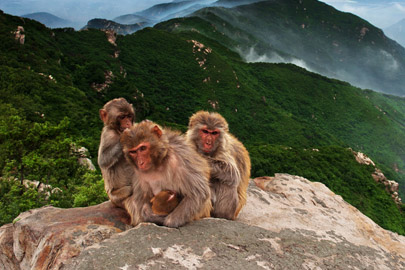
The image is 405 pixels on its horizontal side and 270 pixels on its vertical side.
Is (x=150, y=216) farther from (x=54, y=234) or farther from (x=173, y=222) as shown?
(x=54, y=234)

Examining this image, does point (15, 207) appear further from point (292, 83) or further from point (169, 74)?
point (292, 83)

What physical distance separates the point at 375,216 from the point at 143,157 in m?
33.0

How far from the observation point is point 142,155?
342 centimetres

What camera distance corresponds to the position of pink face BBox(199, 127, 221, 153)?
4.52 meters

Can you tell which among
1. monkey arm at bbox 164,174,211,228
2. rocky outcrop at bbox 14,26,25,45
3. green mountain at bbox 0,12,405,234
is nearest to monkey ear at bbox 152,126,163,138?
monkey arm at bbox 164,174,211,228

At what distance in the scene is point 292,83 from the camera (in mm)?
88062

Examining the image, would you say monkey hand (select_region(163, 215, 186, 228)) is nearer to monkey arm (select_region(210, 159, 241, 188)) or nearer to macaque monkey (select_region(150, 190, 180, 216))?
macaque monkey (select_region(150, 190, 180, 216))

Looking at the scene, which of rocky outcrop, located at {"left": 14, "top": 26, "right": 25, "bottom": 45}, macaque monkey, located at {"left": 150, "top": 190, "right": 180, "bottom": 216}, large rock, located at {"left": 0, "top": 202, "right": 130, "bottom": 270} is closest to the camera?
large rock, located at {"left": 0, "top": 202, "right": 130, "bottom": 270}

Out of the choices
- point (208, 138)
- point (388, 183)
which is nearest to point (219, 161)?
point (208, 138)

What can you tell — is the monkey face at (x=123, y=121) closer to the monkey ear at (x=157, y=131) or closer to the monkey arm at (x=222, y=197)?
the monkey ear at (x=157, y=131)

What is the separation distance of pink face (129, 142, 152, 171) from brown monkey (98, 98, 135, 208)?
929mm

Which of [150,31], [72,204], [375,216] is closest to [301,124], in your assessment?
[375,216]

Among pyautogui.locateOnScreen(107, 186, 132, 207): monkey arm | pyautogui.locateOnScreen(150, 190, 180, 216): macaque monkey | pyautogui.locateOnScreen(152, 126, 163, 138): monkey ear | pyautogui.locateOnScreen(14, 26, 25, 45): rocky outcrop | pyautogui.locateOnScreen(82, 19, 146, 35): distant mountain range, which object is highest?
pyautogui.locateOnScreen(82, 19, 146, 35): distant mountain range

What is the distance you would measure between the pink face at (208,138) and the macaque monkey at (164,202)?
1.06 meters
